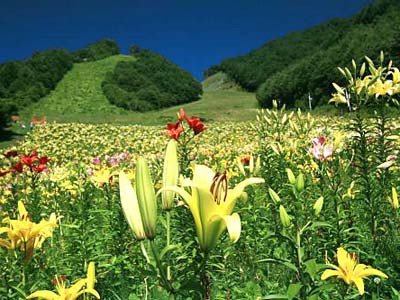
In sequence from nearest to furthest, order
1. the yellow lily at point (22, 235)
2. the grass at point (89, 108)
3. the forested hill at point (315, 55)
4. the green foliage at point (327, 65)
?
the yellow lily at point (22, 235)
the green foliage at point (327, 65)
the grass at point (89, 108)
the forested hill at point (315, 55)

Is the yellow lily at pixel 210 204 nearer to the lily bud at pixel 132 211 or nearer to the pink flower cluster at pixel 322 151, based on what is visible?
the lily bud at pixel 132 211

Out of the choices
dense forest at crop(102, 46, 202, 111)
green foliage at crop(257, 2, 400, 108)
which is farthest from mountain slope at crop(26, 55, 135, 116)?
green foliage at crop(257, 2, 400, 108)

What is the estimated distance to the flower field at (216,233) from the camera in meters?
0.93

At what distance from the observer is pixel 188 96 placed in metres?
42.8

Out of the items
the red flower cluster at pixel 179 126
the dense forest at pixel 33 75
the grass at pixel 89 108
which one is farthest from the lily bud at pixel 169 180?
the dense forest at pixel 33 75

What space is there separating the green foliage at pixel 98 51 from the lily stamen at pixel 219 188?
47.4 meters

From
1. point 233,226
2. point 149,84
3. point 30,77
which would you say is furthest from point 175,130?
Answer: point 149,84

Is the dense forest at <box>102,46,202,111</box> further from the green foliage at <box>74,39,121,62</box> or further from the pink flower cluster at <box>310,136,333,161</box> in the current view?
the pink flower cluster at <box>310,136,333,161</box>

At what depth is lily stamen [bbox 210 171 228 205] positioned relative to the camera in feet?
2.95

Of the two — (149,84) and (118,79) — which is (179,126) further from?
(149,84)

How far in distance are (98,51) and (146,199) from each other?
50743mm

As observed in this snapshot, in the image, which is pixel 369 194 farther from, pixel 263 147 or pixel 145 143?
pixel 145 143

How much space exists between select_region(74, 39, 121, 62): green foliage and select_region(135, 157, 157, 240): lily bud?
4732 centimetres

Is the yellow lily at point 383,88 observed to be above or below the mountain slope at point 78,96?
below
